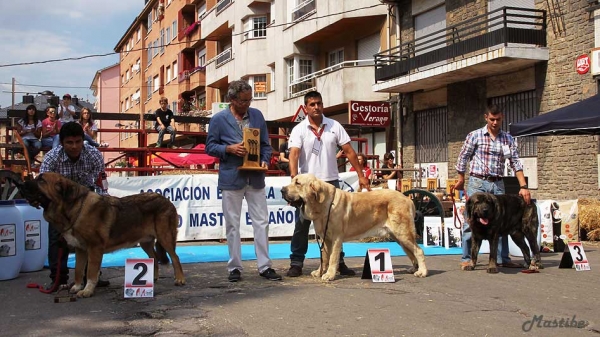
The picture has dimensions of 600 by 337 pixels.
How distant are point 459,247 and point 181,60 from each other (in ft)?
132

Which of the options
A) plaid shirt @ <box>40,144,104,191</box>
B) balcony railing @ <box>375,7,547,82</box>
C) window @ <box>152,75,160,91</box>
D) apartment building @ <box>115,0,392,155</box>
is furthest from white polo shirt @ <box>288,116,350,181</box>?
window @ <box>152,75,160,91</box>


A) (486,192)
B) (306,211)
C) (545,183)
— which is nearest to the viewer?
(306,211)

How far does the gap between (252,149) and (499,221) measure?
3370mm

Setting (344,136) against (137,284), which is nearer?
(137,284)

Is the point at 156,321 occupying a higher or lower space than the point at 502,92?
lower

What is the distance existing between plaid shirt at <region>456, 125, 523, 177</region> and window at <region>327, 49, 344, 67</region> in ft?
66.7

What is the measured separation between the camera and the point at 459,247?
38.3ft

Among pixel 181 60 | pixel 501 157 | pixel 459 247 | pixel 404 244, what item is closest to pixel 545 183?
pixel 459 247

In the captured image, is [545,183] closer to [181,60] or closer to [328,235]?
[328,235]

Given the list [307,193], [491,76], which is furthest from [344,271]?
[491,76]

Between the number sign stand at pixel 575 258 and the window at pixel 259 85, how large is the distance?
26.3 metres

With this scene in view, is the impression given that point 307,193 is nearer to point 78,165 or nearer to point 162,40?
point 78,165

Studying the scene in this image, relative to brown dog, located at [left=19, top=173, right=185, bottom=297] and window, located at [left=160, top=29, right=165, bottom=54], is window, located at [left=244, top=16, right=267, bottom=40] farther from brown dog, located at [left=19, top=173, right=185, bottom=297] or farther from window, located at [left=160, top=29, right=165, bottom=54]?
brown dog, located at [left=19, top=173, right=185, bottom=297]

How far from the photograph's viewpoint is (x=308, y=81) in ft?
96.7
